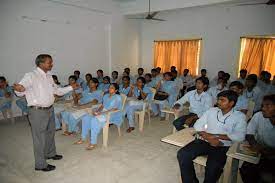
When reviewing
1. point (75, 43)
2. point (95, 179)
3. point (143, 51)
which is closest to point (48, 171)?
point (95, 179)

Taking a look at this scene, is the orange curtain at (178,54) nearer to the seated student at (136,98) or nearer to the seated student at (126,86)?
the seated student at (136,98)

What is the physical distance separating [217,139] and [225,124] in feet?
0.73

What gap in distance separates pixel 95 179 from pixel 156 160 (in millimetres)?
996

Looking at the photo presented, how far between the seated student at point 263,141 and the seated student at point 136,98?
2602 mm

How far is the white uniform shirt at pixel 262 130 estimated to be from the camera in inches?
91.1

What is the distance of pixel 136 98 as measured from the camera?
4.95 metres

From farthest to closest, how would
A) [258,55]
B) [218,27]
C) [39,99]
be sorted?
[218,27] → [258,55] → [39,99]

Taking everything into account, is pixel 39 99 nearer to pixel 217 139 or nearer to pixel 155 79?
pixel 217 139

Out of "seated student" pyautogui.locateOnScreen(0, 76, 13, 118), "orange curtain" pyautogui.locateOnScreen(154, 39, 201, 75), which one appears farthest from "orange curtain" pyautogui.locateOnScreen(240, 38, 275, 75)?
"seated student" pyautogui.locateOnScreen(0, 76, 13, 118)

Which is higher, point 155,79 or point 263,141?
point 155,79

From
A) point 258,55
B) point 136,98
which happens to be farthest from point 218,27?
point 136,98

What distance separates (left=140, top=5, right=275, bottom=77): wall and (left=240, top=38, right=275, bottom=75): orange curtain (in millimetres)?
228

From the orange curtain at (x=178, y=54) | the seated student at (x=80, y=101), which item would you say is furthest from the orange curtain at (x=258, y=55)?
the seated student at (x=80, y=101)

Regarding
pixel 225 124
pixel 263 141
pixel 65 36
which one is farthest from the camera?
pixel 65 36
